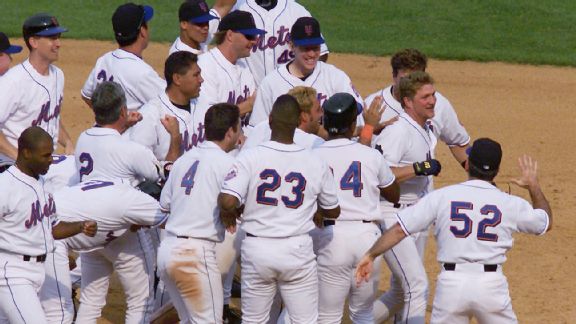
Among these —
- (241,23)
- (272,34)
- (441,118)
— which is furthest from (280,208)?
(272,34)

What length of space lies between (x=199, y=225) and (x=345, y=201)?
1.01 meters

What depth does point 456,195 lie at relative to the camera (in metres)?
7.04

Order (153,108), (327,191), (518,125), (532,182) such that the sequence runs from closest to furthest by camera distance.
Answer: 1. (532,182)
2. (327,191)
3. (153,108)
4. (518,125)

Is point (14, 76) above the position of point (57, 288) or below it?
above

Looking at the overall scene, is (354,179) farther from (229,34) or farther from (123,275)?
(229,34)

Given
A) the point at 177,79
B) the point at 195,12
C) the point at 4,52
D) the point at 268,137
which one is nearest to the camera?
the point at 268,137

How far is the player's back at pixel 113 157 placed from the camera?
26.0 ft

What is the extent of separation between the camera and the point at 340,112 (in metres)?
7.53

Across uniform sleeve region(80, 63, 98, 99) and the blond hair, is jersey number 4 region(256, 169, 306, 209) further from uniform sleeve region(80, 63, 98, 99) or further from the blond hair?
uniform sleeve region(80, 63, 98, 99)

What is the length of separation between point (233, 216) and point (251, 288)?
1.52 ft

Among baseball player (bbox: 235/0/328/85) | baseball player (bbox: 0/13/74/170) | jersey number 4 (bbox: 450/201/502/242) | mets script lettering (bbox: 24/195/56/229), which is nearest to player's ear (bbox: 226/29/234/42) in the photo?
baseball player (bbox: 235/0/328/85)

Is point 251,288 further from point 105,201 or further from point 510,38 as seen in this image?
point 510,38

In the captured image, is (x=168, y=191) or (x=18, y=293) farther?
(x=168, y=191)

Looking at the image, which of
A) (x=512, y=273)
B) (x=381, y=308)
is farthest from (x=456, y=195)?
(x=512, y=273)
